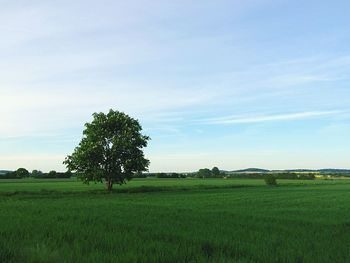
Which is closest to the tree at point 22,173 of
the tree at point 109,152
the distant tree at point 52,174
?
the distant tree at point 52,174

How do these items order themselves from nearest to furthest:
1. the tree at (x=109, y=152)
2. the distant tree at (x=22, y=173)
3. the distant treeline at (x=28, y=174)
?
1. the tree at (x=109, y=152)
2. the distant treeline at (x=28, y=174)
3. the distant tree at (x=22, y=173)

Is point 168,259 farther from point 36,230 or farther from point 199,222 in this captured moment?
point 199,222

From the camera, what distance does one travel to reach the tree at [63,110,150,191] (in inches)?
2473

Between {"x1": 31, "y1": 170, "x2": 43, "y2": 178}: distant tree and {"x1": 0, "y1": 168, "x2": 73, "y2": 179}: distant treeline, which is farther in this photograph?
{"x1": 31, "y1": 170, "x2": 43, "y2": 178}: distant tree

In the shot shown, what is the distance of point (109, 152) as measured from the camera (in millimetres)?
63250

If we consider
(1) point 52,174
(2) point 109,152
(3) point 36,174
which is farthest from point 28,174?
(2) point 109,152

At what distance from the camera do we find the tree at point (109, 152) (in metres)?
62.8

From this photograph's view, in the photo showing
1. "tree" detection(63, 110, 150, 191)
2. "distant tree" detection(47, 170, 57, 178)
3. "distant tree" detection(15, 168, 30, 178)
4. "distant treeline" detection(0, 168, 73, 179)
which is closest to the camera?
"tree" detection(63, 110, 150, 191)

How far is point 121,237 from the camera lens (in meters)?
15.4

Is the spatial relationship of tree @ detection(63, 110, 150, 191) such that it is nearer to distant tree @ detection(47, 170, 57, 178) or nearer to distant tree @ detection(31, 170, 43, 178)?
distant tree @ detection(47, 170, 57, 178)

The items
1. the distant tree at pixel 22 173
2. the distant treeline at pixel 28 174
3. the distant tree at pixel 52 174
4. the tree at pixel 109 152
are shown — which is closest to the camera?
the tree at pixel 109 152

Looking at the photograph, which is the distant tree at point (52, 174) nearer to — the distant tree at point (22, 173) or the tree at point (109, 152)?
the distant tree at point (22, 173)

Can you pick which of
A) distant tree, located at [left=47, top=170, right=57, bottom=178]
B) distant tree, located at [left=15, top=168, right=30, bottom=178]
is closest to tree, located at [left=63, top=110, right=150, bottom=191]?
distant tree, located at [left=47, top=170, right=57, bottom=178]

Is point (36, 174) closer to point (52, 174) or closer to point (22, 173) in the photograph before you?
point (22, 173)
